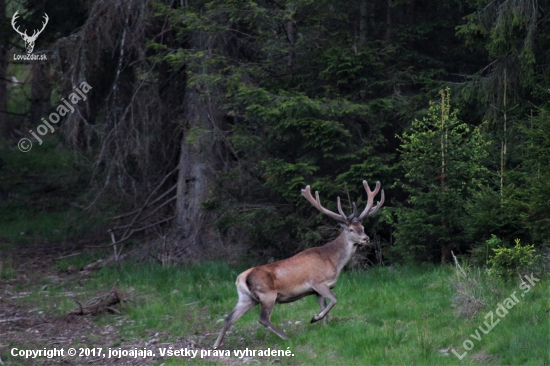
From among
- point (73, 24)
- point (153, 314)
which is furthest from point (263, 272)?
point (73, 24)

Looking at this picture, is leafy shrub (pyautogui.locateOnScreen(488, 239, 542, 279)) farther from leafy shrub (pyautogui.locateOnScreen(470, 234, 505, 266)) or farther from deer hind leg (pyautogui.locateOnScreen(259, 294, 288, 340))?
deer hind leg (pyautogui.locateOnScreen(259, 294, 288, 340))

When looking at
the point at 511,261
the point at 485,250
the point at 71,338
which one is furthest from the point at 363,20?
the point at 71,338

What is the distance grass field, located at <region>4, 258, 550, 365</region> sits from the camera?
8.97 meters

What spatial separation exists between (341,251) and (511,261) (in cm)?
229

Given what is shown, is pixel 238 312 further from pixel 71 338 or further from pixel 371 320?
pixel 71 338

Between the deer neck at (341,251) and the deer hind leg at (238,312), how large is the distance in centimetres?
135

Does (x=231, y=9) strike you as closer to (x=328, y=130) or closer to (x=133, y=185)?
(x=328, y=130)

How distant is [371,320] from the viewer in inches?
416

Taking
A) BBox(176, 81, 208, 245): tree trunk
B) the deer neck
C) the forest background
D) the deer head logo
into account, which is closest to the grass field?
the deer neck

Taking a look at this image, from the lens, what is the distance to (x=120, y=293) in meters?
12.8

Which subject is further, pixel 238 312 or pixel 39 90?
pixel 39 90

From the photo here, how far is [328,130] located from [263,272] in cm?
408

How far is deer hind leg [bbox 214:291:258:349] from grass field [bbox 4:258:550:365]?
0.61 feet

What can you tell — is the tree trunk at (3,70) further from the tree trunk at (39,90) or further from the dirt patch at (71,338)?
the dirt patch at (71,338)
